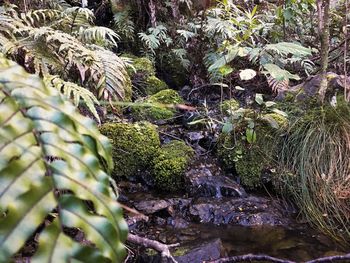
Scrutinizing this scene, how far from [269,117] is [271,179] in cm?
49

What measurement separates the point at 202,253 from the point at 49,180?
6.16 feet

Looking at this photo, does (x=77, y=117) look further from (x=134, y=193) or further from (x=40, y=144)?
(x=134, y=193)

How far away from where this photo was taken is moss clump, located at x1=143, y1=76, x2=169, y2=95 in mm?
4367

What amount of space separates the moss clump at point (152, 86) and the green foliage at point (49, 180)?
3.78 meters

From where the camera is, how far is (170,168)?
3.08m

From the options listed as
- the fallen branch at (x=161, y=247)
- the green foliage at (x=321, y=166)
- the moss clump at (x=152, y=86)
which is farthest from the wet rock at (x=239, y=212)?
the moss clump at (x=152, y=86)

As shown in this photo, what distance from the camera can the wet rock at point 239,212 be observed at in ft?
9.05

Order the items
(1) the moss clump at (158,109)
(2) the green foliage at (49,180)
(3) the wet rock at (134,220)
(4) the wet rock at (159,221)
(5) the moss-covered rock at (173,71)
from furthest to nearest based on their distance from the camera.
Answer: (5) the moss-covered rock at (173,71) → (1) the moss clump at (158,109) → (4) the wet rock at (159,221) → (3) the wet rock at (134,220) → (2) the green foliage at (49,180)

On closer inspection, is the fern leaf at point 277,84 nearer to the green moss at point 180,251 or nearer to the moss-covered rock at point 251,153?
the moss-covered rock at point 251,153

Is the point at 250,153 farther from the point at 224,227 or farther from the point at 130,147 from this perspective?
the point at 130,147

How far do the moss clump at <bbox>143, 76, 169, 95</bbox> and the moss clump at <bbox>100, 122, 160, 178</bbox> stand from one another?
1.17 metres

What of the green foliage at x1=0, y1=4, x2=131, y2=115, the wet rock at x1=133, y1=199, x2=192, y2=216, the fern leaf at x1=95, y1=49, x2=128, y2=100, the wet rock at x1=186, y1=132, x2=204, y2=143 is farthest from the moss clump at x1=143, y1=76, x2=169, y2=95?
the wet rock at x1=133, y1=199, x2=192, y2=216

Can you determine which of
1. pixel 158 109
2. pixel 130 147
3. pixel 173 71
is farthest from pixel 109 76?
pixel 173 71

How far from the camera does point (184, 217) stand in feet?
9.13
